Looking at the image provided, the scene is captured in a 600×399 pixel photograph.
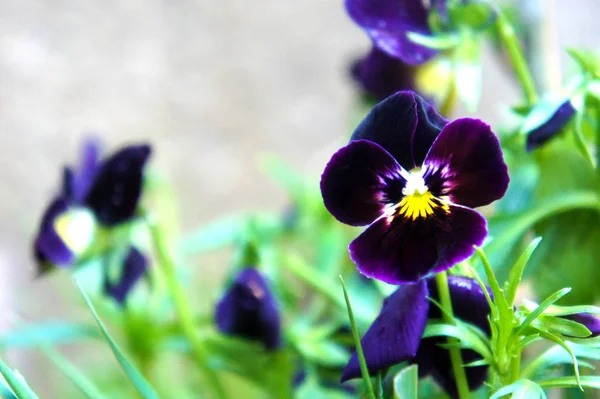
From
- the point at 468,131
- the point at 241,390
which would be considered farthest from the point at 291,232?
the point at 468,131

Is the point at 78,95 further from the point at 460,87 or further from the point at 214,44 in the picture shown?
the point at 460,87

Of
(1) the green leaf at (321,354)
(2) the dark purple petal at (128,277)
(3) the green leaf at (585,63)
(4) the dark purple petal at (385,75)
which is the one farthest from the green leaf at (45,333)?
(3) the green leaf at (585,63)

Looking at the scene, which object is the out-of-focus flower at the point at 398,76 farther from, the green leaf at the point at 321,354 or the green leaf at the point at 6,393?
the green leaf at the point at 6,393

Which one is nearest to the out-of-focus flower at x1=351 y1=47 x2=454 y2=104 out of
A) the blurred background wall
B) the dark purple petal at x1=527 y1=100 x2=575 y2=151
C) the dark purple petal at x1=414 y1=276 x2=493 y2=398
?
the dark purple petal at x1=527 y1=100 x2=575 y2=151

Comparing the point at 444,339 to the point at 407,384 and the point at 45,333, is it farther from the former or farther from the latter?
the point at 45,333

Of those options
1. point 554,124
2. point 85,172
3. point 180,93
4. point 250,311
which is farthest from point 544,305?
point 180,93

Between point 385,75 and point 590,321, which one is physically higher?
point 385,75
